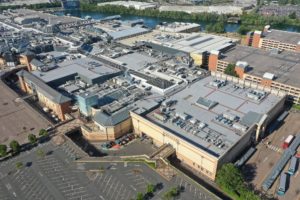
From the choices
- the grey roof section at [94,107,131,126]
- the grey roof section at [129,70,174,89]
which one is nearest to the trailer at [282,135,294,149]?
the grey roof section at [129,70,174,89]

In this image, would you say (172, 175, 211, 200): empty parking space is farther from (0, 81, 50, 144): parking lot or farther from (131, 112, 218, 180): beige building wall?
(0, 81, 50, 144): parking lot

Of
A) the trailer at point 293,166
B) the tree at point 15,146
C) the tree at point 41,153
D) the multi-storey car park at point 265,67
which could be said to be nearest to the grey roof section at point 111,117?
the tree at point 41,153

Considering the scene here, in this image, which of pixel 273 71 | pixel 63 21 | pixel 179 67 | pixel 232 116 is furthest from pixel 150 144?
pixel 63 21

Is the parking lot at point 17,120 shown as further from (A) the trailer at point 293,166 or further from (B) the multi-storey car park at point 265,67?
(B) the multi-storey car park at point 265,67

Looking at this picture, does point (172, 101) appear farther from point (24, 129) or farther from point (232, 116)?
point (24, 129)

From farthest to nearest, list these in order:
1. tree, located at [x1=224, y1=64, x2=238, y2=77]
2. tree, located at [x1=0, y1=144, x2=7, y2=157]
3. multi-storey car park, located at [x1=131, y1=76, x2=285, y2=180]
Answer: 1. tree, located at [x1=224, y1=64, x2=238, y2=77]
2. tree, located at [x1=0, y1=144, x2=7, y2=157]
3. multi-storey car park, located at [x1=131, y1=76, x2=285, y2=180]

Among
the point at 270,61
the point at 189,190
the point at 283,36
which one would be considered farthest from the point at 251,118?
the point at 283,36

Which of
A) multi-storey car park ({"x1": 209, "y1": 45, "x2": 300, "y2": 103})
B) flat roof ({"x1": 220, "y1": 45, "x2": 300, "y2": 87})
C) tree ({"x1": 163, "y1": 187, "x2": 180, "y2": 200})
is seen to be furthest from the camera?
flat roof ({"x1": 220, "y1": 45, "x2": 300, "y2": 87})
